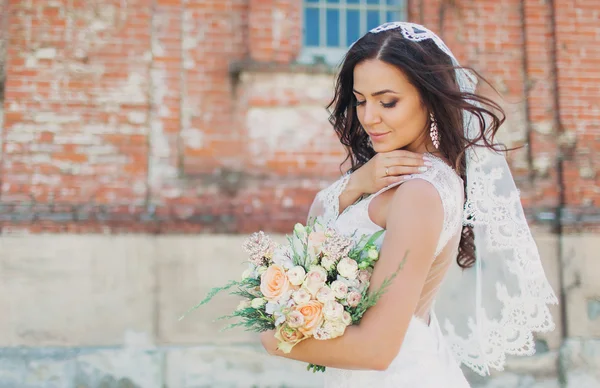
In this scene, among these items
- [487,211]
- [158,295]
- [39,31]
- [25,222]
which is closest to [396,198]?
[487,211]

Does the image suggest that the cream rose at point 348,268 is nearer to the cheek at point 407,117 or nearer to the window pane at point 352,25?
the cheek at point 407,117

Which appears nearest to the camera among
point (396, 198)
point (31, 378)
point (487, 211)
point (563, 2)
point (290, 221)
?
point (396, 198)

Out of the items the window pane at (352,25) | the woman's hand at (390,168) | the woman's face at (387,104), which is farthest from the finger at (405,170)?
the window pane at (352,25)

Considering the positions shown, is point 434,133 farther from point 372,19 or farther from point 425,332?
point 372,19

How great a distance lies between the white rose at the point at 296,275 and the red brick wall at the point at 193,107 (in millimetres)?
3296

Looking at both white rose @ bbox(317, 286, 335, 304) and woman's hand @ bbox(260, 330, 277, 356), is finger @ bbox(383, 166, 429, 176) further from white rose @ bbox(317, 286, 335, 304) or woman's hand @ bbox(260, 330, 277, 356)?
woman's hand @ bbox(260, 330, 277, 356)

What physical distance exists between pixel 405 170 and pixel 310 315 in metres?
0.63

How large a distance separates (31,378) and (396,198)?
425 centimetres

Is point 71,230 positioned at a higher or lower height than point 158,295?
higher

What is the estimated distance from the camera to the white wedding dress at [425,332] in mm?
1848

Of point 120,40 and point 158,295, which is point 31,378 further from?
point 120,40

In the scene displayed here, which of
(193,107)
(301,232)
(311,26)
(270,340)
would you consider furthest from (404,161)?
(311,26)

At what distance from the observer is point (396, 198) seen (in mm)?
1771

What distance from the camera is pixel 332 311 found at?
5.31ft
